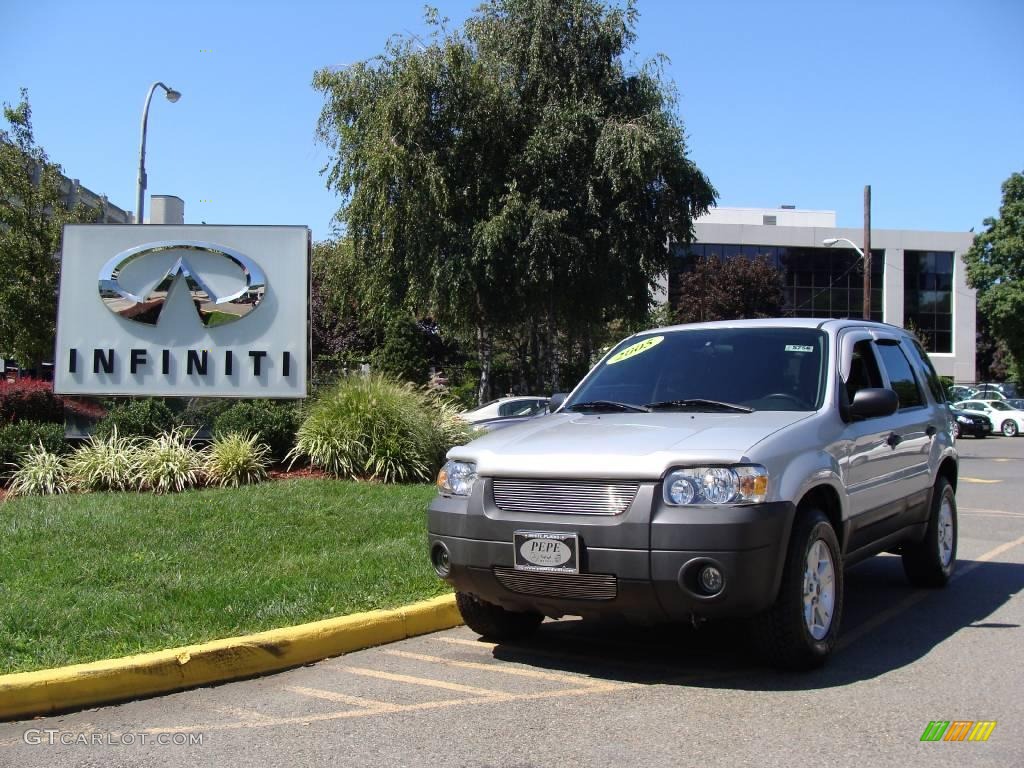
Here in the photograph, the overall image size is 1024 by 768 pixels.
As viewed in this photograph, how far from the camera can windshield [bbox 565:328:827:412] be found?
5.75 metres

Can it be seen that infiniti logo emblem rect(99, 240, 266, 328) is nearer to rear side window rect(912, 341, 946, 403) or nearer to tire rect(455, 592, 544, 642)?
tire rect(455, 592, 544, 642)

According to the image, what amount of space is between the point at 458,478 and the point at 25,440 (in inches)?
318

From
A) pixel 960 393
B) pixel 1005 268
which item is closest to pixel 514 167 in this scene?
pixel 1005 268

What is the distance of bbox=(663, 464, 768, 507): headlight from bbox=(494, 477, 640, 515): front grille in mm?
190

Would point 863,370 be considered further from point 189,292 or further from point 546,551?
point 189,292

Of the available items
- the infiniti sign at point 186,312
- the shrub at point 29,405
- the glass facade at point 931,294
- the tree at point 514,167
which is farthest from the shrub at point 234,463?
the glass facade at point 931,294

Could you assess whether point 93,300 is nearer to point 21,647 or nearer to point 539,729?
point 21,647

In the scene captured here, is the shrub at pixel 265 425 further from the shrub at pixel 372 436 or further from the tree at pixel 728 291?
the tree at pixel 728 291

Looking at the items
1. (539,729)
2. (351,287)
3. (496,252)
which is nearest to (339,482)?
(539,729)

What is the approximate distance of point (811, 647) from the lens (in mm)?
4992

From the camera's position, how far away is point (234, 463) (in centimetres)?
1080

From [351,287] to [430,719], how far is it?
77.9 ft

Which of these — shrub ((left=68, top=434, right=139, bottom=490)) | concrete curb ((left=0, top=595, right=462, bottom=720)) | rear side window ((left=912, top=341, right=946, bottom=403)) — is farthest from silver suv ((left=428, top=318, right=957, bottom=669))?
shrub ((left=68, top=434, right=139, bottom=490))

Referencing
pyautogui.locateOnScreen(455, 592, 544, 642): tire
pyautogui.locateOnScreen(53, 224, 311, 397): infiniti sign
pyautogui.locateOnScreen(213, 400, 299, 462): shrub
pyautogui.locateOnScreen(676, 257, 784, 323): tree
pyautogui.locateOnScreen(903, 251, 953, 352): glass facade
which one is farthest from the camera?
pyautogui.locateOnScreen(903, 251, 953, 352): glass facade
